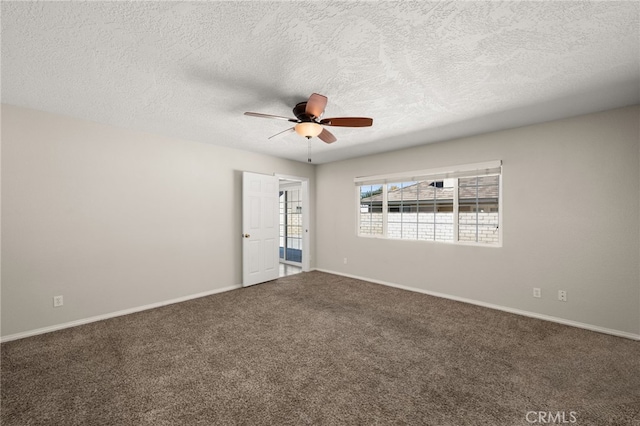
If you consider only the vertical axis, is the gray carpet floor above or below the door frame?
below

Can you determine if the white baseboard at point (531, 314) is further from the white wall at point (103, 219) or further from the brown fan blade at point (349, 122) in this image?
the white wall at point (103, 219)

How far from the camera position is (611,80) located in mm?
2221

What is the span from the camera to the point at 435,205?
169 inches

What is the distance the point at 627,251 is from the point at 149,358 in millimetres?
4887

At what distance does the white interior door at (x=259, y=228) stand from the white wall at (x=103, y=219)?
255 mm

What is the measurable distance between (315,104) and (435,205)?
292 centimetres

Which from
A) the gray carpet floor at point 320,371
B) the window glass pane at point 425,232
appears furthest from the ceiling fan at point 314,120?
the window glass pane at point 425,232

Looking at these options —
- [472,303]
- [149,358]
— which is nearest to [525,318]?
[472,303]

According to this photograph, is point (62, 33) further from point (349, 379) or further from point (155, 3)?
point (349, 379)

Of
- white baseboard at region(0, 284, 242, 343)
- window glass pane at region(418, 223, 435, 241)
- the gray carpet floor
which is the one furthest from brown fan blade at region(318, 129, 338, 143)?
white baseboard at region(0, 284, 242, 343)

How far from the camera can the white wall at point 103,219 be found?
9.15 ft

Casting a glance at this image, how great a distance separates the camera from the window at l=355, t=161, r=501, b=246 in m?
3.76

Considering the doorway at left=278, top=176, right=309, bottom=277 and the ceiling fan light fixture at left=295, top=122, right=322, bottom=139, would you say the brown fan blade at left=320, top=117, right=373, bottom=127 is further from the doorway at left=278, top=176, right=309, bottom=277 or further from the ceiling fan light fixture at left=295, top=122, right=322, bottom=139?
the doorway at left=278, top=176, right=309, bottom=277

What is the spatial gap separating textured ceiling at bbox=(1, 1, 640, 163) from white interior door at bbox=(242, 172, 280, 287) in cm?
180
